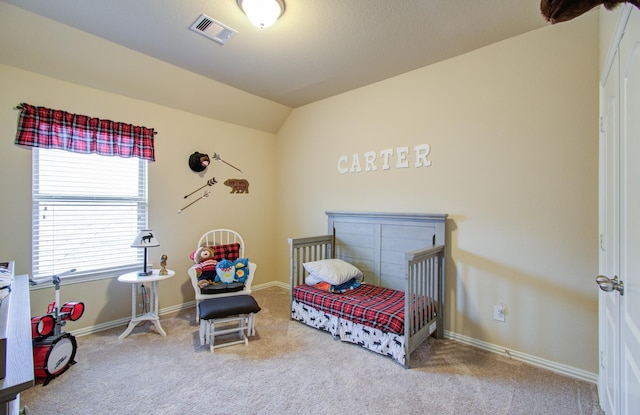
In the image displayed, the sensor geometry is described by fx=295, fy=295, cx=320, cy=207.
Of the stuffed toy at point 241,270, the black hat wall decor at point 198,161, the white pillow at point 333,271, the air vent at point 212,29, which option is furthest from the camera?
the black hat wall decor at point 198,161

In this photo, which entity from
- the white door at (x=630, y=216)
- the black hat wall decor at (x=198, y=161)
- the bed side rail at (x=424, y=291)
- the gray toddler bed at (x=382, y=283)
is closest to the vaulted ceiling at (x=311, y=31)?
the black hat wall decor at (x=198, y=161)

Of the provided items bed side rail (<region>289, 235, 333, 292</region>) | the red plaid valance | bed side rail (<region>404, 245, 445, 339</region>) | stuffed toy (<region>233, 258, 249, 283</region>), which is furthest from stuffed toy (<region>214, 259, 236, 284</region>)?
bed side rail (<region>404, 245, 445, 339</region>)

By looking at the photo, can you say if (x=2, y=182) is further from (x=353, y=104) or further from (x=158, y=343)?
(x=353, y=104)

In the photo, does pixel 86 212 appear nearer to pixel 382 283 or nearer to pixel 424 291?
pixel 382 283

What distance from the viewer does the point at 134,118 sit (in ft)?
10.4

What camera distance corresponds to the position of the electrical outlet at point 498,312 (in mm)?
2508

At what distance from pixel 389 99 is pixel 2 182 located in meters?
3.62

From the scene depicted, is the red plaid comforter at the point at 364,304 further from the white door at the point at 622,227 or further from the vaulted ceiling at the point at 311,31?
the vaulted ceiling at the point at 311,31

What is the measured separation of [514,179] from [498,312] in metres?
1.14

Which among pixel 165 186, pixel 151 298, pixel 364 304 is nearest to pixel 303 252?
pixel 364 304

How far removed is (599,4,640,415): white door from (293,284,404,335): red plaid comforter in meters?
1.22

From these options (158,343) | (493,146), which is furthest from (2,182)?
(493,146)

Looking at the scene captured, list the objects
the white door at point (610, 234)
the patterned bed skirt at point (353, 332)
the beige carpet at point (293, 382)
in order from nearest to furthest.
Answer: the white door at point (610, 234)
the beige carpet at point (293, 382)
the patterned bed skirt at point (353, 332)

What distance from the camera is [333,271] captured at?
9.93ft
